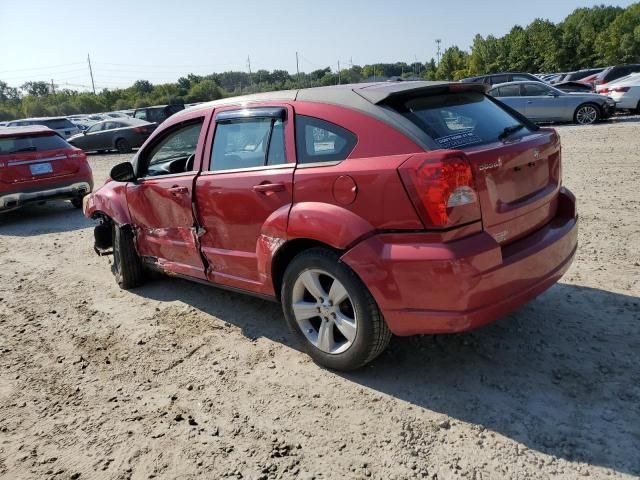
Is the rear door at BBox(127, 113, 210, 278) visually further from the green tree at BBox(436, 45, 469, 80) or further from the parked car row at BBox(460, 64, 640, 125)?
the green tree at BBox(436, 45, 469, 80)

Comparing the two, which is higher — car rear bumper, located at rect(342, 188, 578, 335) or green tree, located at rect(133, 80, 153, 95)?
green tree, located at rect(133, 80, 153, 95)

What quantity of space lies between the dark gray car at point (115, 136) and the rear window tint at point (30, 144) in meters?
11.5

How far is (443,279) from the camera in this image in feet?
9.07

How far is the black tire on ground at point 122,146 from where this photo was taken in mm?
21109

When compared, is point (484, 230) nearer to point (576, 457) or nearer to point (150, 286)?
point (576, 457)

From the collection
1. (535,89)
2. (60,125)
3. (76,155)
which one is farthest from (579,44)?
(76,155)

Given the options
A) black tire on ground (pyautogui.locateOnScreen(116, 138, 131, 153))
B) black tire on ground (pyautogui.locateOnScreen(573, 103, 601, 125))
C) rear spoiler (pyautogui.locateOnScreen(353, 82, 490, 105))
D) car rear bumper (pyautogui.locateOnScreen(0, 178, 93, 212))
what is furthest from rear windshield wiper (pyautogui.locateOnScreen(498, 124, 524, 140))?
black tire on ground (pyautogui.locateOnScreen(116, 138, 131, 153))

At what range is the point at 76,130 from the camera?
24188mm

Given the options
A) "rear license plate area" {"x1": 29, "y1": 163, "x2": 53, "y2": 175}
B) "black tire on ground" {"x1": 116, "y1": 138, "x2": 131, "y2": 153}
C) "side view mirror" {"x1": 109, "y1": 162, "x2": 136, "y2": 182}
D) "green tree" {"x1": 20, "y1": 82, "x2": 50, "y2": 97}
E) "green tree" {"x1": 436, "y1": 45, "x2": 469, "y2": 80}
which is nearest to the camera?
"side view mirror" {"x1": 109, "y1": 162, "x2": 136, "y2": 182}

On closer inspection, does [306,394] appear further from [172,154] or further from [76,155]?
[76,155]

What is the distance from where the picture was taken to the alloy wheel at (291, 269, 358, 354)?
10.6ft

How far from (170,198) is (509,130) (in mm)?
2682

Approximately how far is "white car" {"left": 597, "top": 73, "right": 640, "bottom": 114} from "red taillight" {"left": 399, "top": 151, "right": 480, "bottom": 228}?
1627 cm

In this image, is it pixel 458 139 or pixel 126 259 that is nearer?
pixel 458 139
